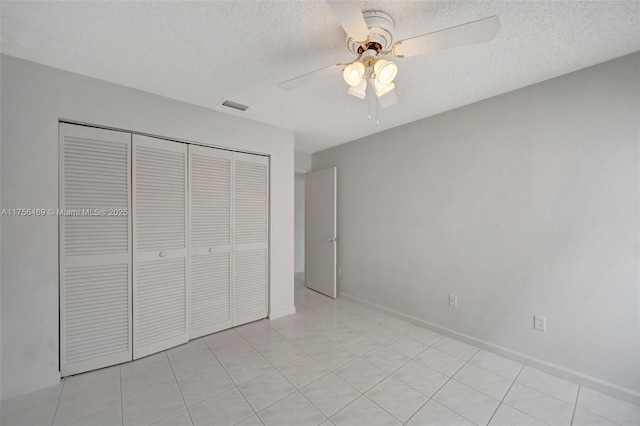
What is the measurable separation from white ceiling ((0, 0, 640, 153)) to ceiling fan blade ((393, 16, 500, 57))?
218 millimetres

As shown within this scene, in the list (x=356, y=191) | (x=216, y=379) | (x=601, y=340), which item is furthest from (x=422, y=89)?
(x=216, y=379)

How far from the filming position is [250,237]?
2.97 metres

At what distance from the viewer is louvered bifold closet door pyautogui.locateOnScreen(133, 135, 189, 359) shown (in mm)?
2242

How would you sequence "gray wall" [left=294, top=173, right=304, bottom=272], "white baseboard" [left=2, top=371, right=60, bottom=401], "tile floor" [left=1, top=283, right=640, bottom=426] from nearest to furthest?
"tile floor" [left=1, top=283, right=640, bottom=426] → "white baseboard" [left=2, top=371, right=60, bottom=401] → "gray wall" [left=294, top=173, right=304, bottom=272]

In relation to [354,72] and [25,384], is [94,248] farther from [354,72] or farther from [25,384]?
[354,72]

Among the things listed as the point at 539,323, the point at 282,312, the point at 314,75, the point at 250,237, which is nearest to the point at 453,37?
the point at 314,75

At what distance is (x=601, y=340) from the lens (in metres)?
1.83

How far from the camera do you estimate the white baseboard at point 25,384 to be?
1.71 metres

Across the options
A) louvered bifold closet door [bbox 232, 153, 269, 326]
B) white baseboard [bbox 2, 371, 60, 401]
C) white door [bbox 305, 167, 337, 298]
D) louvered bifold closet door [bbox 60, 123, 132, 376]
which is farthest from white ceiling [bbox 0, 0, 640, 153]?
white baseboard [bbox 2, 371, 60, 401]

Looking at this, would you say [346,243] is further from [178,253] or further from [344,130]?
[178,253]

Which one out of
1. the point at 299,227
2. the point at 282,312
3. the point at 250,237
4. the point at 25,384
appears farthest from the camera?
the point at 299,227

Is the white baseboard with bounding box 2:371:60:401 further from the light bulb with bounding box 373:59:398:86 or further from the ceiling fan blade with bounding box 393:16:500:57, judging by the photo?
the ceiling fan blade with bounding box 393:16:500:57

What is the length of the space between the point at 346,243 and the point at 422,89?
93.1 inches

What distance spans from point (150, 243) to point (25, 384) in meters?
1.19
